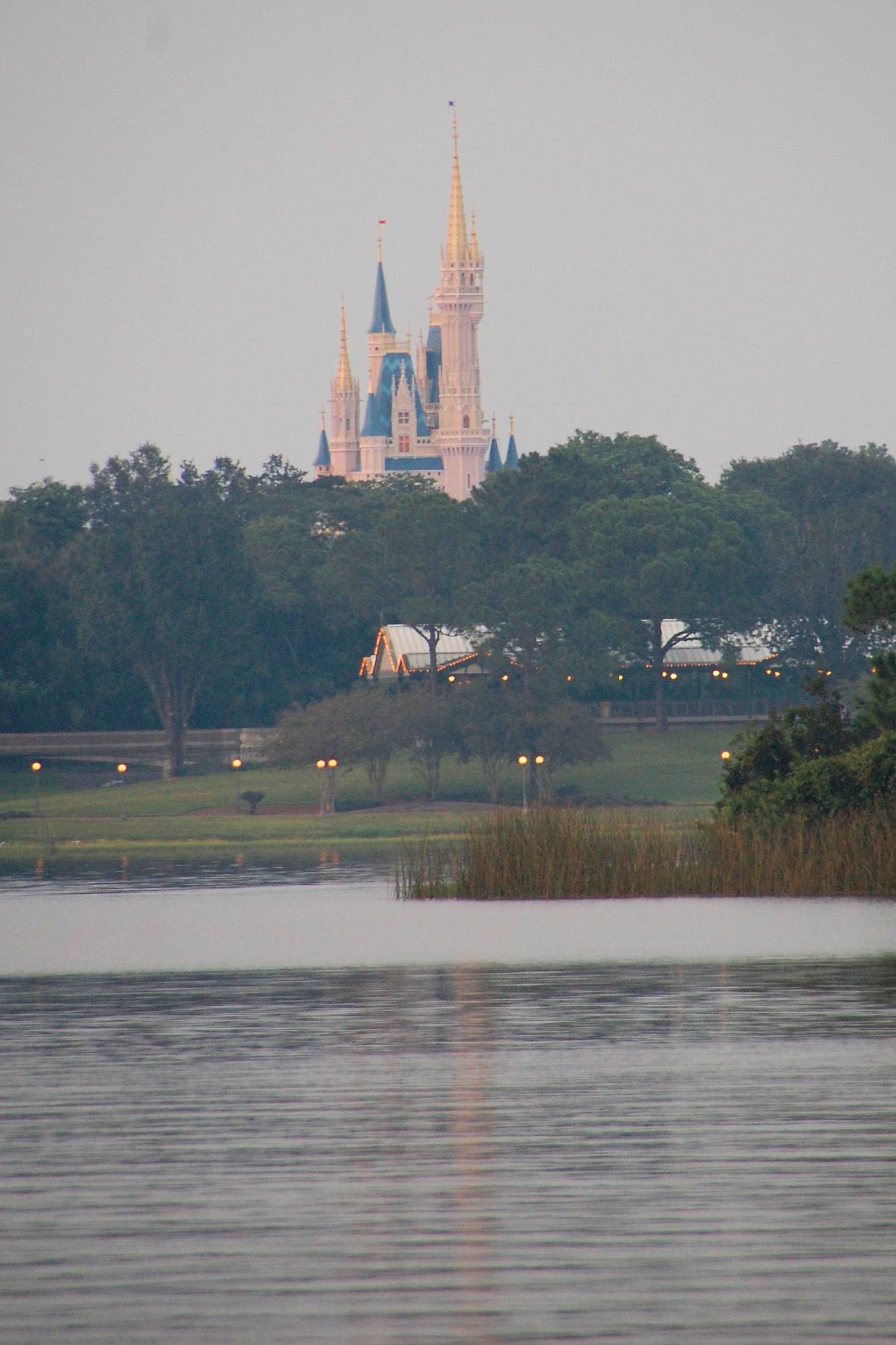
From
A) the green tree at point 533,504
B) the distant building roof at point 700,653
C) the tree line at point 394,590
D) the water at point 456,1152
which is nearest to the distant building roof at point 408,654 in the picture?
the tree line at point 394,590

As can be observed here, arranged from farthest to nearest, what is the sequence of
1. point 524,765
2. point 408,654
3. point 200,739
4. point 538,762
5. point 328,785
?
point 408,654
point 200,739
point 328,785
point 538,762
point 524,765

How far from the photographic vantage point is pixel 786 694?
412 feet

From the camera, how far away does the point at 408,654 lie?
126375 mm

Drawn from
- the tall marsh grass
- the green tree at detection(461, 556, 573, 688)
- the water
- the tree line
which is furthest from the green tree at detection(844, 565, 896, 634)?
the green tree at detection(461, 556, 573, 688)

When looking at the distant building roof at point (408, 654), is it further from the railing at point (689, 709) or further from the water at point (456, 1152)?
the water at point (456, 1152)

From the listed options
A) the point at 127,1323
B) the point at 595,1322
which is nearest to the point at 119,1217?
the point at 127,1323

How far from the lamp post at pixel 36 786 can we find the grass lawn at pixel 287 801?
1.01 feet

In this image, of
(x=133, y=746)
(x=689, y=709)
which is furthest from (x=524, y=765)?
(x=689, y=709)

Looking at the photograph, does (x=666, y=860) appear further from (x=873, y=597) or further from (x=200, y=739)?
(x=200, y=739)

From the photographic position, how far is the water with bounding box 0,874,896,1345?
9.64 m

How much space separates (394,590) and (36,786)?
27.3 m

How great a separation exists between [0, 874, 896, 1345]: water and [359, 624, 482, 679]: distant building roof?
320 ft

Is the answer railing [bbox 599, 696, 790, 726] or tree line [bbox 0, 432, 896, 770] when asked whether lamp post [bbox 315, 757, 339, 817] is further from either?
railing [bbox 599, 696, 790, 726]

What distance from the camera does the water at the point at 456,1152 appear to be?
964 cm
